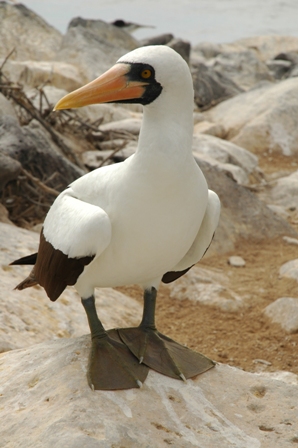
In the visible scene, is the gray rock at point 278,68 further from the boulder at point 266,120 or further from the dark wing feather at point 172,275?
the dark wing feather at point 172,275

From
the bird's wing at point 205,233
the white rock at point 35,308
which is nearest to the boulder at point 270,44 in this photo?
the white rock at point 35,308

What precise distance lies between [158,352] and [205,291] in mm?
2443

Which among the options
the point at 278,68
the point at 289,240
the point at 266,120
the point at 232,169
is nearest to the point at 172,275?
the point at 289,240

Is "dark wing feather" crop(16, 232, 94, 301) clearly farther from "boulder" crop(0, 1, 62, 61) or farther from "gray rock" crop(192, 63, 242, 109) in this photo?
A: "gray rock" crop(192, 63, 242, 109)

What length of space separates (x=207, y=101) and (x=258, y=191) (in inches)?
270

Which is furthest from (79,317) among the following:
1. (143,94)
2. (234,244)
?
(234,244)

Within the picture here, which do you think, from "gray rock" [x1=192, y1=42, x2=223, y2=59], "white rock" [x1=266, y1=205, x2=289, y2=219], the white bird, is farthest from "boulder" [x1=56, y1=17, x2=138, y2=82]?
the white bird

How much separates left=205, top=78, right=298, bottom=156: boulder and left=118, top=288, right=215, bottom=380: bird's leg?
8.75 m

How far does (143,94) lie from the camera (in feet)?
8.61

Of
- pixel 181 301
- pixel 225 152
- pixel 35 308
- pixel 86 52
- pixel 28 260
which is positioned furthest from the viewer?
pixel 86 52

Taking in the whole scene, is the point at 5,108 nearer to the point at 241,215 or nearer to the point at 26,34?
the point at 241,215

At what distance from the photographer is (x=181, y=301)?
5.51 metres

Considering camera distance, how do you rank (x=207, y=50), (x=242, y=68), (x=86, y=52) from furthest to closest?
(x=207, y=50) < (x=242, y=68) < (x=86, y=52)

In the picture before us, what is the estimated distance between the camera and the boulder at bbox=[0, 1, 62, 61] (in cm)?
1474
